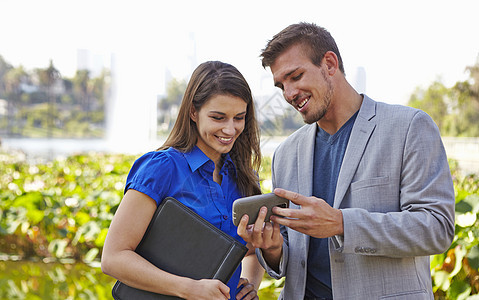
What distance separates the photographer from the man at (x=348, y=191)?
1499mm

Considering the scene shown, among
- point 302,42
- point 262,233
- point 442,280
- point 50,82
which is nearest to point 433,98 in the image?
point 442,280

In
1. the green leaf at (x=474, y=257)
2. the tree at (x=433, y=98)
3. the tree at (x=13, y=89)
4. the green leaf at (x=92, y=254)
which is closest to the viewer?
the green leaf at (x=474, y=257)

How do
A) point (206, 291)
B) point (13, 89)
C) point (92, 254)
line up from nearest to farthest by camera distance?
point (206, 291) < point (92, 254) < point (13, 89)

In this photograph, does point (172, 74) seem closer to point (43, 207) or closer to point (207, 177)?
point (43, 207)

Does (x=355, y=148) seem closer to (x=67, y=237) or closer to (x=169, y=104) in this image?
(x=67, y=237)

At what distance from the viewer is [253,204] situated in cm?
145

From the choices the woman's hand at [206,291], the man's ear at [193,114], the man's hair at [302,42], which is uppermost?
the man's hair at [302,42]

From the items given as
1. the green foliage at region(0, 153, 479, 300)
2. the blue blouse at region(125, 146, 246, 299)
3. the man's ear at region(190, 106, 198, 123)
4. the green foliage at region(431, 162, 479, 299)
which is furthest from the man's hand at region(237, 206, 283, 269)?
the green foliage at region(0, 153, 479, 300)

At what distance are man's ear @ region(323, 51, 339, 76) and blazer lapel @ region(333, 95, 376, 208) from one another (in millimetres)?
207

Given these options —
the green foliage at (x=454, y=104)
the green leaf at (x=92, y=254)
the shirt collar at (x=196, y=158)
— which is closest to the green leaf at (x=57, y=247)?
the green leaf at (x=92, y=254)

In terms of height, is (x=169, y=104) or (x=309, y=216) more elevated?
(x=309, y=216)

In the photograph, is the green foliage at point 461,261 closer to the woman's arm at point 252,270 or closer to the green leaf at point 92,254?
the woman's arm at point 252,270

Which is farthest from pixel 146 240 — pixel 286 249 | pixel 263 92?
pixel 263 92

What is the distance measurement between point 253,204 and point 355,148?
17.9 inches
